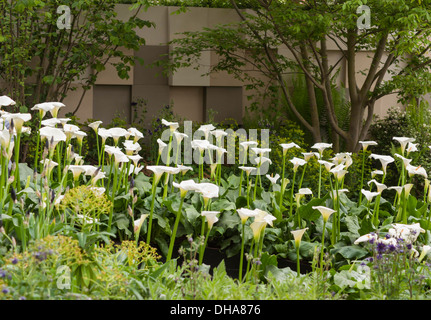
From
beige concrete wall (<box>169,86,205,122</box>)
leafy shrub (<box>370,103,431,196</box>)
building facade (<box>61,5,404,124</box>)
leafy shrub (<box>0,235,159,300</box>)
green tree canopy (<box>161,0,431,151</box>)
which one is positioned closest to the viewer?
leafy shrub (<box>0,235,159,300</box>)

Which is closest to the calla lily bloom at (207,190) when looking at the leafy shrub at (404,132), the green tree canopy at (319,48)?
the green tree canopy at (319,48)

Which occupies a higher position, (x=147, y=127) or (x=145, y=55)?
(x=145, y=55)

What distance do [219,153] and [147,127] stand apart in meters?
3.93

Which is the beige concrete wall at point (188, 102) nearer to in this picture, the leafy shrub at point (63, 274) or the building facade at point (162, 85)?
the building facade at point (162, 85)

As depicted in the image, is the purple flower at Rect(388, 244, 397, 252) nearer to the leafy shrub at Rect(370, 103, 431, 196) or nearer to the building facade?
the leafy shrub at Rect(370, 103, 431, 196)

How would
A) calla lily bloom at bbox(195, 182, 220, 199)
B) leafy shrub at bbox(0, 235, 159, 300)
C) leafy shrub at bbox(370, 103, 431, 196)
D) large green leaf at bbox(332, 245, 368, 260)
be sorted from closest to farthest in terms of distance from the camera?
leafy shrub at bbox(0, 235, 159, 300)
calla lily bloom at bbox(195, 182, 220, 199)
large green leaf at bbox(332, 245, 368, 260)
leafy shrub at bbox(370, 103, 431, 196)

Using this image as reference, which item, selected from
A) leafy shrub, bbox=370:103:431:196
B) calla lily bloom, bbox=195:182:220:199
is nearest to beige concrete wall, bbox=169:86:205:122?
leafy shrub, bbox=370:103:431:196

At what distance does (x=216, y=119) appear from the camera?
757 cm

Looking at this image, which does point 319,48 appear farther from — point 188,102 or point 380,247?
point 380,247

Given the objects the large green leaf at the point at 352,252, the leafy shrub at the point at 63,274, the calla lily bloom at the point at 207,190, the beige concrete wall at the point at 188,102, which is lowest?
the large green leaf at the point at 352,252

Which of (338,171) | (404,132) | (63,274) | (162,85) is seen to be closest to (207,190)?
(63,274)

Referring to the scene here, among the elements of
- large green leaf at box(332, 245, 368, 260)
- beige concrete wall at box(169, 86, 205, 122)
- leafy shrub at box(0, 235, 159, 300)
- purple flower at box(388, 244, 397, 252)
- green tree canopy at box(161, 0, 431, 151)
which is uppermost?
green tree canopy at box(161, 0, 431, 151)
